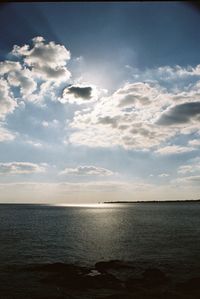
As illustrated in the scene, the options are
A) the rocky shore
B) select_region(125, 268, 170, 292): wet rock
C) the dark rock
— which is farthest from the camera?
the dark rock

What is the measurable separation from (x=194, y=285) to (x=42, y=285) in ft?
39.0

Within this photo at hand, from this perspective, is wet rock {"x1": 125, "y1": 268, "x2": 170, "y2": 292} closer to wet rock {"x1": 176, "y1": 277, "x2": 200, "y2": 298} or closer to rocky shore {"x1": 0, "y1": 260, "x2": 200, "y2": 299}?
rocky shore {"x1": 0, "y1": 260, "x2": 200, "y2": 299}

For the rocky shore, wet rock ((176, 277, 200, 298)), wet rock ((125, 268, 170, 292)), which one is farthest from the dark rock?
wet rock ((176, 277, 200, 298))

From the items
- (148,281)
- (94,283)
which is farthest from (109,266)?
(148,281)

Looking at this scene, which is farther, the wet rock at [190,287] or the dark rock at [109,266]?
the dark rock at [109,266]

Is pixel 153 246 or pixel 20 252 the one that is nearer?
pixel 20 252

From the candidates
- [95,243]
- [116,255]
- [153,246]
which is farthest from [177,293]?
[95,243]

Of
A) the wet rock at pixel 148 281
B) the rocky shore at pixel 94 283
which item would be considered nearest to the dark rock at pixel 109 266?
the rocky shore at pixel 94 283

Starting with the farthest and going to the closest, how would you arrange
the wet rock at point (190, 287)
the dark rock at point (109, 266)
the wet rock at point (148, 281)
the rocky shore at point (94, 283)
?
the dark rock at point (109, 266)
the wet rock at point (148, 281)
the rocky shore at point (94, 283)
the wet rock at point (190, 287)

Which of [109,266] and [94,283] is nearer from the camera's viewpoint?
[94,283]

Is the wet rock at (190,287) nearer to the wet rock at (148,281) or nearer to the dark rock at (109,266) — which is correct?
the wet rock at (148,281)

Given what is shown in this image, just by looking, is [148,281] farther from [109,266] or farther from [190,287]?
[109,266]

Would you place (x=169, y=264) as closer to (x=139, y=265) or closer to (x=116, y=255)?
(x=139, y=265)

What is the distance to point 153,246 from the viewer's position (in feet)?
156
